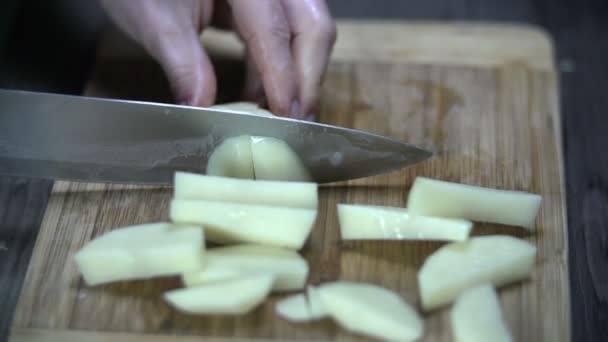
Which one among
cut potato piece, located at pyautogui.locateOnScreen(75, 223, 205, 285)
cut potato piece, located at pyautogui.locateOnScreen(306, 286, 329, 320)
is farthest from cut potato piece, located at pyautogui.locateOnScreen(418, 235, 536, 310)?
cut potato piece, located at pyautogui.locateOnScreen(75, 223, 205, 285)

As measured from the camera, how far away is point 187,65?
208cm

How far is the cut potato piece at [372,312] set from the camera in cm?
162

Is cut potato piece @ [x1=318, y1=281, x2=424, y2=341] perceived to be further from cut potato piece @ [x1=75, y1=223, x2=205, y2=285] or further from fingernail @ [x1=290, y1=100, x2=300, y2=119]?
fingernail @ [x1=290, y1=100, x2=300, y2=119]

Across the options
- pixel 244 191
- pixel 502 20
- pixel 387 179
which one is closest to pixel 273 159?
pixel 244 191

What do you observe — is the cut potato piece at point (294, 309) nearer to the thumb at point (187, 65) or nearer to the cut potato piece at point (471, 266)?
the cut potato piece at point (471, 266)

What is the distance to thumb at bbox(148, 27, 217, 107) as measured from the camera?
208 centimetres

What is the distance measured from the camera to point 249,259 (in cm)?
174

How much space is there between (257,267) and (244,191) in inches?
9.2

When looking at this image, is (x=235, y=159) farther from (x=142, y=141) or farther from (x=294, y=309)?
(x=294, y=309)

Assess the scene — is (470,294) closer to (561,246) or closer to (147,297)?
(561,246)

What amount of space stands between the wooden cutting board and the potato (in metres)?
0.08

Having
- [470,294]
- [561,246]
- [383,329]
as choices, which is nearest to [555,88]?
[561,246]

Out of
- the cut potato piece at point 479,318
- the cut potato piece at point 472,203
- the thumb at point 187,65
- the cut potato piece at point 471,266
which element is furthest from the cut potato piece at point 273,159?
the cut potato piece at point 479,318

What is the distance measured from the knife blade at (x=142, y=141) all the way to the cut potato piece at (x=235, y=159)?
28 mm
